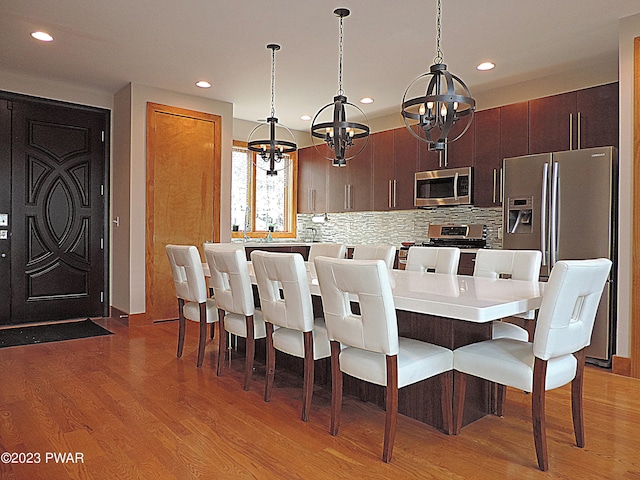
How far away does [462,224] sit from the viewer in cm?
564

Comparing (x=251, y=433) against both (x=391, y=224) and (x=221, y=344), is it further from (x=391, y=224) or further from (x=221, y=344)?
(x=391, y=224)

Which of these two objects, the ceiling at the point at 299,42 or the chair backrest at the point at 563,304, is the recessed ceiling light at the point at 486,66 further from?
the chair backrest at the point at 563,304

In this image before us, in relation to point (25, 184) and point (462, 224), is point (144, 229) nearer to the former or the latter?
point (25, 184)

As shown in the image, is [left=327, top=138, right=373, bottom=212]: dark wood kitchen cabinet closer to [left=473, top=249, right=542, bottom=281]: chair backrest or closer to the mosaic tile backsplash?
the mosaic tile backsplash

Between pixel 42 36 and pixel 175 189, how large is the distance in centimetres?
202

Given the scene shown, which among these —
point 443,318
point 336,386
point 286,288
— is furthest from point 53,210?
point 443,318

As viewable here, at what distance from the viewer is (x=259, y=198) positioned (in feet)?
23.7

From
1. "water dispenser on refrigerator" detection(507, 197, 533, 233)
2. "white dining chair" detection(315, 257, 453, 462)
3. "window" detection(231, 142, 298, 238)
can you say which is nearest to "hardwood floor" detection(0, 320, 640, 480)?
"white dining chair" detection(315, 257, 453, 462)

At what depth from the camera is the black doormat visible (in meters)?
4.48

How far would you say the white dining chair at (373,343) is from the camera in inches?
84.5

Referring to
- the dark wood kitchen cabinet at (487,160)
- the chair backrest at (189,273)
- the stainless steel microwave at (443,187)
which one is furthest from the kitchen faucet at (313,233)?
the chair backrest at (189,273)

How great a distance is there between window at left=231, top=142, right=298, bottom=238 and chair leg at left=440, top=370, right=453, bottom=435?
481 cm

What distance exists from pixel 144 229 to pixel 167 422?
3.08 m

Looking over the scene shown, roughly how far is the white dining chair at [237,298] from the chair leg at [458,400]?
1.31 meters
